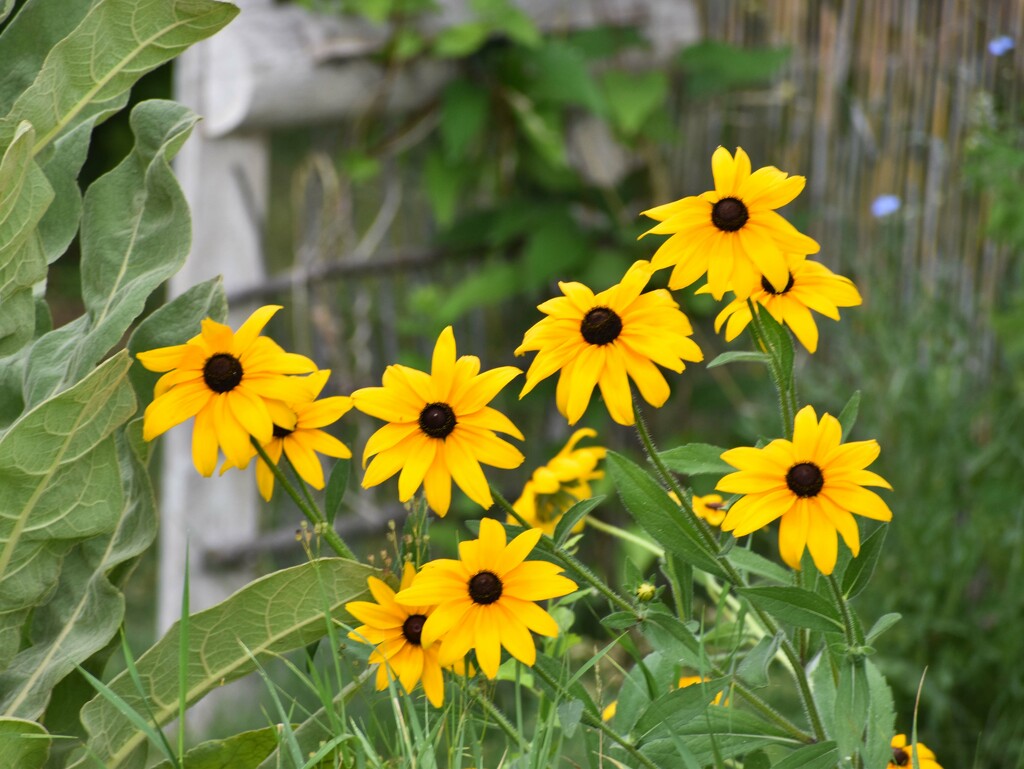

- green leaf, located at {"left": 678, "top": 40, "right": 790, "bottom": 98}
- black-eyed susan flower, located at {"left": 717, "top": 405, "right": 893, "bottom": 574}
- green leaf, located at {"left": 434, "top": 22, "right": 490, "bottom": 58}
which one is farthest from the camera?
green leaf, located at {"left": 678, "top": 40, "right": 790, "bottom": 98}

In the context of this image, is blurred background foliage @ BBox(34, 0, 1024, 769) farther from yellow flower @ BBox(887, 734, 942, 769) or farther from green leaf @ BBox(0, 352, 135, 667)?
green leaf @ BBox(0, 352, 135, 667)

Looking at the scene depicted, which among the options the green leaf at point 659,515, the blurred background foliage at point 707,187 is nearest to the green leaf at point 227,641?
the green leaf at point 659,515

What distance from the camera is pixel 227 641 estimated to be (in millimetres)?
1301

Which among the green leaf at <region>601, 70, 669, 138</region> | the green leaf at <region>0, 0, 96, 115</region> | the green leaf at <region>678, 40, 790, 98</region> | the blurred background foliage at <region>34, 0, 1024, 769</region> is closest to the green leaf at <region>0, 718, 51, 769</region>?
the green leaf at <region>0, 0, 96, 115</region>

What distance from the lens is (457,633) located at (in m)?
1.07

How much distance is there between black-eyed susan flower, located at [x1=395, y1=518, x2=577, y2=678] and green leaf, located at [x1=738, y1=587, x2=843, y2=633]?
16 centimetres

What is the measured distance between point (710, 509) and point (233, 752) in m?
0.57

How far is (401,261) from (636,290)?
2658 mm

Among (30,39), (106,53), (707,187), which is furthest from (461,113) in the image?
(106,53)

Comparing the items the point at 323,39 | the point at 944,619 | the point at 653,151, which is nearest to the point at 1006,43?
the point at 653,151

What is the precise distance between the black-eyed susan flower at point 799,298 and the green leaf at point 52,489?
578 mm

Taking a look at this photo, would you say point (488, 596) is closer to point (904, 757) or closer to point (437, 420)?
point (437, 420)

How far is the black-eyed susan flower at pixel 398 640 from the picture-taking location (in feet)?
3.71

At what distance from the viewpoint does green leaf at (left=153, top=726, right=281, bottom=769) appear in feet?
4.22
